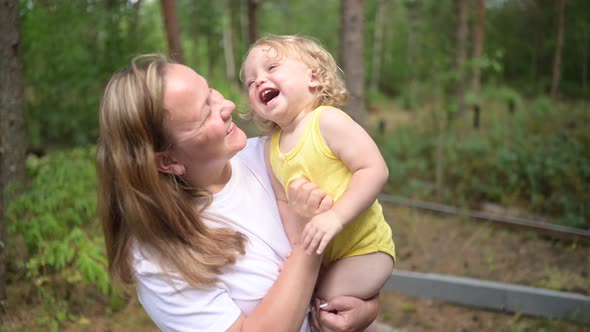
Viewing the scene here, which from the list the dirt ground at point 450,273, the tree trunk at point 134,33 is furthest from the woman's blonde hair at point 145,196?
the tree trunk at point 134,33

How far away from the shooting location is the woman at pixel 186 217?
1438 mm

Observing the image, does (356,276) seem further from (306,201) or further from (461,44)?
(461,44)

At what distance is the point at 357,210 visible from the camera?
5.24 feet

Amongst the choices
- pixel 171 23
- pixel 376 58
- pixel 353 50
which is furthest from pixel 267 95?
pixel 376 58

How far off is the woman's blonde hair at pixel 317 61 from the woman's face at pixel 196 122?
357mm

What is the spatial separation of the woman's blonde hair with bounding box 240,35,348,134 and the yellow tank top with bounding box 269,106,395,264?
110mm

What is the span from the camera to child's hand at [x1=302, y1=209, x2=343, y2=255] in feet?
4.90

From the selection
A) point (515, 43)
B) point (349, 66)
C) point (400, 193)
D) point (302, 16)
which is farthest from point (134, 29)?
point (302, 16)

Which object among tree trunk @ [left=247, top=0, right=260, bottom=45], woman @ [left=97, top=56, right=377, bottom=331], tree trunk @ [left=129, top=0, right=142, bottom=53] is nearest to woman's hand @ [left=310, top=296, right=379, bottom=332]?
woman @ [left=97, top=56, right=377, bottom=331]

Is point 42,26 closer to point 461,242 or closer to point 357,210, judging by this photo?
point 461,242

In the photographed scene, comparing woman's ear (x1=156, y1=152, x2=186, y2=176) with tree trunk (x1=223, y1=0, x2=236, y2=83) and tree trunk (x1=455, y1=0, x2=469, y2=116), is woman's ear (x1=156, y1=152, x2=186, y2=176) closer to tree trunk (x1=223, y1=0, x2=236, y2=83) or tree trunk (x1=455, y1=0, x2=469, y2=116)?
tree trunk (x1=455, y1=0, x2=469, y2=116)

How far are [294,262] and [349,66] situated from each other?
199 inches

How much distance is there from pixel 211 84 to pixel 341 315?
3846 mm

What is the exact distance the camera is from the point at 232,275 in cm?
152
